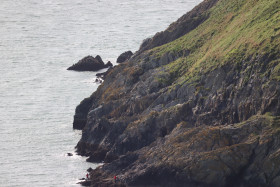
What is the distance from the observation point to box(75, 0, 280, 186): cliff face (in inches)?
2675

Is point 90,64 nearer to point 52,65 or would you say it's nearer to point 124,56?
point 124,56

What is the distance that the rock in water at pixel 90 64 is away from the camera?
126188 mm

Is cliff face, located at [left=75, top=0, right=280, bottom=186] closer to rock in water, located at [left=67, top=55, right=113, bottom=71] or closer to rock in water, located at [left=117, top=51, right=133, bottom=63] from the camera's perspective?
rock in water, located at [left=67, top=55, right=113, bottom=71]

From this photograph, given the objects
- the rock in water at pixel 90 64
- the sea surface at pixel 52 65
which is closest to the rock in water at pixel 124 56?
the rock in water at pixel 90 64

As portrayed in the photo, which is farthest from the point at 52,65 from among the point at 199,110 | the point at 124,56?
the point at 199,110

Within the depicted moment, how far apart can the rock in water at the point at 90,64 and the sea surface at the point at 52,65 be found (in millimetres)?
1847

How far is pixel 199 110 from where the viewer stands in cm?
7594

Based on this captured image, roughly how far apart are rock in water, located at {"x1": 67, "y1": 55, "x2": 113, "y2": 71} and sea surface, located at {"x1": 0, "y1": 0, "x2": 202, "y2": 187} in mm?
1847

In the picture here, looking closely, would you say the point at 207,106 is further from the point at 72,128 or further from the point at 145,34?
the point at 145,34

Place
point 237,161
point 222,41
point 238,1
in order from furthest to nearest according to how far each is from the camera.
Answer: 1. point 238,1
2. point 222,41
3. point 237,161

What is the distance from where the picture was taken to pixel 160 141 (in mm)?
75875

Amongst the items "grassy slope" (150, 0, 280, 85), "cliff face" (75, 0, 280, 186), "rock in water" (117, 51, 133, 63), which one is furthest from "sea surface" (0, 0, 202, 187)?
"grassy slope" (150, 0, 280, 85)

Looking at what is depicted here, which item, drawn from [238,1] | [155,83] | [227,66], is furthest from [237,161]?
[238,1]

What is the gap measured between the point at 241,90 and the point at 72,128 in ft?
92.3
